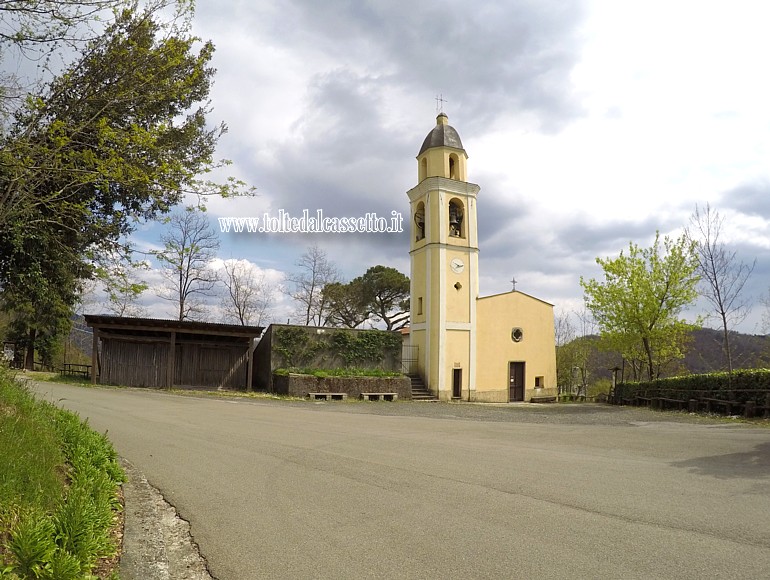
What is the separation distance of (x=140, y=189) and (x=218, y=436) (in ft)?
17.5

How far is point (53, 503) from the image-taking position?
4746 mm

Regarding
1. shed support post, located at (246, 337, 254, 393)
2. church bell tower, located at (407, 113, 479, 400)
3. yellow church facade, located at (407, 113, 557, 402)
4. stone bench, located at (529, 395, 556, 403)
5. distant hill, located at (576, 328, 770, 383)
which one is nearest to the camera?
shed support post, located at (246, 337, 254, 393)

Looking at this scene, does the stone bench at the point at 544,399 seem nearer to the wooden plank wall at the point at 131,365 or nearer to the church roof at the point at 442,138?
the church roof at the point at 442,138

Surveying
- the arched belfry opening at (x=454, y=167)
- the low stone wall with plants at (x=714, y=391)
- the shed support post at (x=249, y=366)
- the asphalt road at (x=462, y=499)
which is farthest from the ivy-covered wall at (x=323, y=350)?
the asphalt road at (x=462, y=499)

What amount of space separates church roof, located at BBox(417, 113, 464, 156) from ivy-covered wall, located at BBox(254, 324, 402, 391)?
32.0 feet

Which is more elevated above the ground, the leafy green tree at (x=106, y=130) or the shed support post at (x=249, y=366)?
the leafy green tree at (x=106, y=130)

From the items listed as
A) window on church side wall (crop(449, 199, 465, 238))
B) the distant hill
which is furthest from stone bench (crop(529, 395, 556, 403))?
window on church side wall (crop(449, 199, 465, 238))

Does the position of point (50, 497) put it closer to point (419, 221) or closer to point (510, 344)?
point (419, 221)

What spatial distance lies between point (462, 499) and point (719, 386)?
1401 centimetres

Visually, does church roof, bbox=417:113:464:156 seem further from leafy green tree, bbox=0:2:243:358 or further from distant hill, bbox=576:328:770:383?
leafy green tree, bbox=0:2:243:358

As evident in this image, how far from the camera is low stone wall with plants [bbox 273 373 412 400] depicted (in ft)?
72.3

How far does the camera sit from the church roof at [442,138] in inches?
1064

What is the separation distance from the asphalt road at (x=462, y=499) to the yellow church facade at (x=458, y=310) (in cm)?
1403

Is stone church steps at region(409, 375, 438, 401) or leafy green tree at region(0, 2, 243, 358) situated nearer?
leafy green tree at region(0, 2, 243, 358)
